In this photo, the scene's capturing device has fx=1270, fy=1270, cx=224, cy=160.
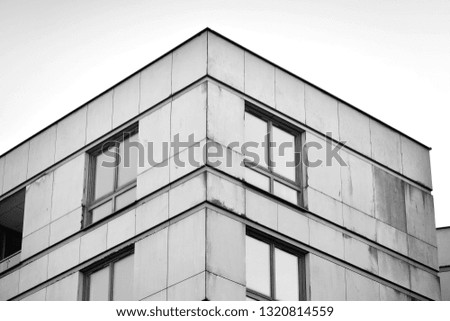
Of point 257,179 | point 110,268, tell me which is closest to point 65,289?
point 110,268

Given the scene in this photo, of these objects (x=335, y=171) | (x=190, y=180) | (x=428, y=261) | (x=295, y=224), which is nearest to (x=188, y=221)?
(x=190, y=180)

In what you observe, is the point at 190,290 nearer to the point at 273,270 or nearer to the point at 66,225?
the point at 273,270

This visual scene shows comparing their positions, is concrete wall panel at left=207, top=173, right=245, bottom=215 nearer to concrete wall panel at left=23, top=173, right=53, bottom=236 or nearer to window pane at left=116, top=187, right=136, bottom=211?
window pane at left=116, top=187, right=136, bottom=211

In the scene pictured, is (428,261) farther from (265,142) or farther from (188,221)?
(188,221)

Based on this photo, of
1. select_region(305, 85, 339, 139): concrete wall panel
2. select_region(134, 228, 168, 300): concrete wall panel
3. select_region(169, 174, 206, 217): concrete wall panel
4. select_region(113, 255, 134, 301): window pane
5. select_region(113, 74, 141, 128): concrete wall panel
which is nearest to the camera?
select_region(134, 228, 168, 300): concrete wall panel

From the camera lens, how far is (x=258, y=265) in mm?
30672

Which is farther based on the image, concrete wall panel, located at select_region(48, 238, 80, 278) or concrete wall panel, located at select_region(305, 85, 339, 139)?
concrete wall panel, located at select_region(305, 85, 339, 139)

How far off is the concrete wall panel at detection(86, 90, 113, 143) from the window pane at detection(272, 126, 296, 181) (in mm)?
4468

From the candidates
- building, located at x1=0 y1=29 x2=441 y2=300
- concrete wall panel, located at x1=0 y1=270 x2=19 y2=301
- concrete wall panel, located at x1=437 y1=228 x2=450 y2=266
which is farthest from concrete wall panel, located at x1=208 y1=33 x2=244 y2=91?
concrete wall panel, located at x1=437 y1=228 x2=450 y2=266

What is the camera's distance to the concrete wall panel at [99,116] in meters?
34.0

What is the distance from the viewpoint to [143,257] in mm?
30516

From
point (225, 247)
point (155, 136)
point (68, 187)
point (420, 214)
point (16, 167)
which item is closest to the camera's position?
point (225, 247)

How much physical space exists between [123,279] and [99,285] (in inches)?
42.0

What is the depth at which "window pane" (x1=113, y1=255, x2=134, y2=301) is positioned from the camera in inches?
1222
